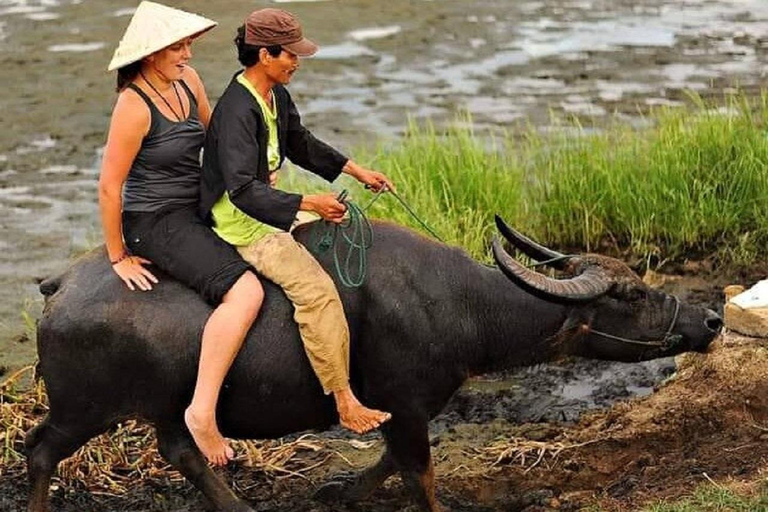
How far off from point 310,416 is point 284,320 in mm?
408

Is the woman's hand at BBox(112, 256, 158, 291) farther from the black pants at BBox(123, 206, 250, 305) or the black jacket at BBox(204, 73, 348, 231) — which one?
the black jacket at BBox(204, 73, 348, 231)

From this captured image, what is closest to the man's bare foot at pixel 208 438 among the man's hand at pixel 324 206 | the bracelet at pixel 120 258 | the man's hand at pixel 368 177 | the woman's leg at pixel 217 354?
the woman's leg at pixel 217 354

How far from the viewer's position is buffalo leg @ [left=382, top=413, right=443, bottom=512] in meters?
5.25

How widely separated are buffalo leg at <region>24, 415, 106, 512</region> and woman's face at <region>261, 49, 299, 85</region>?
1452 millimetres

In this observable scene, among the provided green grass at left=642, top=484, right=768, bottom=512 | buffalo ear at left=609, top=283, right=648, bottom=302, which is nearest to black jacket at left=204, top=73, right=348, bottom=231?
buffalo ear at left=609, top=283, right=648, bottom=302

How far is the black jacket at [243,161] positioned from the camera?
4.72m

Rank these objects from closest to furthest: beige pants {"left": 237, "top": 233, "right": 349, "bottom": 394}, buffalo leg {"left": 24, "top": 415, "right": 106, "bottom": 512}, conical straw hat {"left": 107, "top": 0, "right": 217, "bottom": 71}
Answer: conical straw hat {"left": 107, "top": 0, "right": 217, "bottom": 71} < beige pants {"left": 237, "top": 233, "right": 349, "bottom": 394} < buffalo leg {"left": 24, "top": 415, "right": 106, "bottom": 512}

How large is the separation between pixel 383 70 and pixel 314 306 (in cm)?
791

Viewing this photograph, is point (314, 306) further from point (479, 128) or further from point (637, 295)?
point (479, 128)

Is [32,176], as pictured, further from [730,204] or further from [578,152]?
[730,204]

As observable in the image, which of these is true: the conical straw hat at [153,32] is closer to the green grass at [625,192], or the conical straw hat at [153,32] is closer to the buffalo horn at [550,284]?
the buffalo horn at [550,284]

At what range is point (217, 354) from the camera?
4.88 metres

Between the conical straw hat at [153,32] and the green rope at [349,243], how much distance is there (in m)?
0.84

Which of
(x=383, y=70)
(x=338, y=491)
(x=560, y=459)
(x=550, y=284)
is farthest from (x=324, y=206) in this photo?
(x=383, y=70)
